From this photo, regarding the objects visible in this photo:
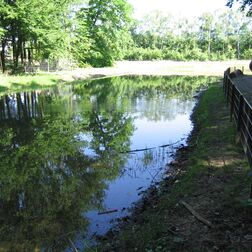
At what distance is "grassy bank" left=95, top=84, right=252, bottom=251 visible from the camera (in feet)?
16.6

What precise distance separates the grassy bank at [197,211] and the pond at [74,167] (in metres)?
0.63

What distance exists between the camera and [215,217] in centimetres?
574

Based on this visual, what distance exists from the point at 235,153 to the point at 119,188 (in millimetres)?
3238

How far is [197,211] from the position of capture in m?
6.08

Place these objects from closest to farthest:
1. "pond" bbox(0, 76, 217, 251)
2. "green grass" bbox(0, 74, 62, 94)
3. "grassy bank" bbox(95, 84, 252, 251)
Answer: "grassy bank" bbox(95, 84, 252, 251), "pond" bbox(0, 76, 217, 251), "green grass" bbox(0, 74, 62, 94)

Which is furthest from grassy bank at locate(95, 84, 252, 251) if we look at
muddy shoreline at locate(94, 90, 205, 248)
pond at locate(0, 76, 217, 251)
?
pond at locate(0, 76, 217, 251)

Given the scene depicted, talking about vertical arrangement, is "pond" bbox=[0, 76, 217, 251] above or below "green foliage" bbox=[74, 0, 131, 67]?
below

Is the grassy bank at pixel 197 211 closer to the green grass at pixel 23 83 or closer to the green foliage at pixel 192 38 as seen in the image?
the green grass at pixel 23 83

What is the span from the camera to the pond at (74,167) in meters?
6.46

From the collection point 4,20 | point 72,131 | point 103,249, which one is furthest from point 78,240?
point 4,20

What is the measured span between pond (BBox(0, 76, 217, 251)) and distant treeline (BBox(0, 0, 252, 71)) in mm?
22994

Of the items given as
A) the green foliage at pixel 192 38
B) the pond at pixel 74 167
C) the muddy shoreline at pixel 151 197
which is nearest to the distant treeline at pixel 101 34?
the green foliage at pixel 192 38

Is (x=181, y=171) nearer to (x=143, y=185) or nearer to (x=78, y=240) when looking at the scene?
(x=143, y=185)

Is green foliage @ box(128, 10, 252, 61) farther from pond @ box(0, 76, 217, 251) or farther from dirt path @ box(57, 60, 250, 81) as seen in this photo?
pond @ box(0, 76, 217, 251)
